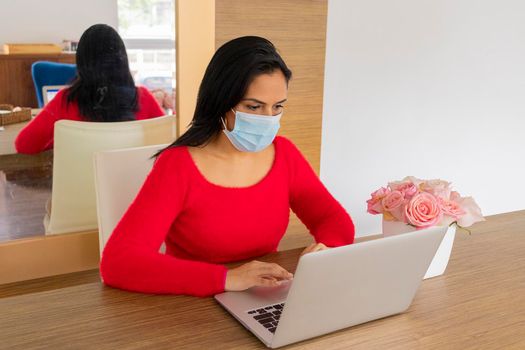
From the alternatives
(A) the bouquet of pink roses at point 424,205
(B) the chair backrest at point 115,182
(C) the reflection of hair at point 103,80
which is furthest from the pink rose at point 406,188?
(C) the reflection of hair at point 103,80

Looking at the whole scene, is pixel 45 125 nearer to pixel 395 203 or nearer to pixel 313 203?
pixel 313 203

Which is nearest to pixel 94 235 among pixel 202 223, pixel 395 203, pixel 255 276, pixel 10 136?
pixel 10 136

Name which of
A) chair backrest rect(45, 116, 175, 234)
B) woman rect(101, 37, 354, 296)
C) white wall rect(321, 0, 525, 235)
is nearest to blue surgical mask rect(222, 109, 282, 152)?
woman rect(101, 37, 354, 296)

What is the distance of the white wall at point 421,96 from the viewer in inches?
112

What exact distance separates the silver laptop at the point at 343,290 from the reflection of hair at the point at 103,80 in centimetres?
142

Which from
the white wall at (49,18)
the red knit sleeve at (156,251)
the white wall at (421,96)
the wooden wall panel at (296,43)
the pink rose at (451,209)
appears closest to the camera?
the red knit sleeve at (156,251)

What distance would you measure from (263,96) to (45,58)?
1.21 meters

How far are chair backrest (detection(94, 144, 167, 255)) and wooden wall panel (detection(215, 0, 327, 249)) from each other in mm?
991

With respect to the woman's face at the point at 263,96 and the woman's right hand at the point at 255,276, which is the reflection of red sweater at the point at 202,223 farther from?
the woman's face at the point at 263,96

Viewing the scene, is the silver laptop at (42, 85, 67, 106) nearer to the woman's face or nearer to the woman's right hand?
the woman's face

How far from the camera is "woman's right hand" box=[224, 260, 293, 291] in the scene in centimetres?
126

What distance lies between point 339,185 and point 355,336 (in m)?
1.88

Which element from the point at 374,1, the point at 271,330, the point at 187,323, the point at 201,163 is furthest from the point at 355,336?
the point at 374,1

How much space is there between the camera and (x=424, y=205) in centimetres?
135
